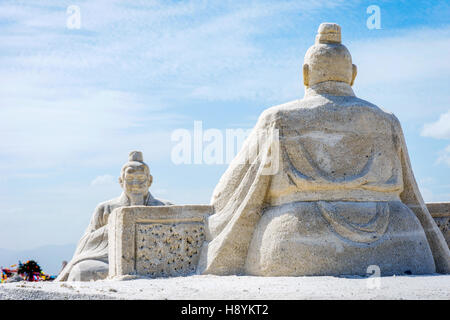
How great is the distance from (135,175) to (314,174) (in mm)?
5027

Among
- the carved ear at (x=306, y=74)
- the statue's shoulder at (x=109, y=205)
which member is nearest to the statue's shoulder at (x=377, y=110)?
the carved ear at (x=306, y=74)

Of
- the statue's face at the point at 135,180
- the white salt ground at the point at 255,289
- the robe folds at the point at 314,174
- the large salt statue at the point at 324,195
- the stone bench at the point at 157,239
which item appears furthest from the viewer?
the statue's face at the point at 135,180

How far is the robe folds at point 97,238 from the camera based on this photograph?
12.2m

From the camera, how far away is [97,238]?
12.5 metres

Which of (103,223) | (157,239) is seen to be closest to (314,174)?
(157,239)

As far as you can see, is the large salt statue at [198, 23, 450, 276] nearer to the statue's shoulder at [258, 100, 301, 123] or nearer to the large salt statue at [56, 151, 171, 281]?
the statue's shoulder at [258, 100, 301, 123]

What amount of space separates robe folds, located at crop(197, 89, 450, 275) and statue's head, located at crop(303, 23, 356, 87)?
283 mm

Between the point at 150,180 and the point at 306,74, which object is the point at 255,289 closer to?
the point at 306,74

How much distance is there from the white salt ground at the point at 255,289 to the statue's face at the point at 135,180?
4597mm

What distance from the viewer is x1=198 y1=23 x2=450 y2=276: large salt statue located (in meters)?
7.94

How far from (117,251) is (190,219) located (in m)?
1.01

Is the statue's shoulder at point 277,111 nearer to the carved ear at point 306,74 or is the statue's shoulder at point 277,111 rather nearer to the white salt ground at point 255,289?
the carved ear at point 306,74

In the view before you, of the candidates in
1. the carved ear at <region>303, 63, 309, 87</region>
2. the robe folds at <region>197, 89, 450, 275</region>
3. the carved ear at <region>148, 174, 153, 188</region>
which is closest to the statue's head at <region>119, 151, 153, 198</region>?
the carved ear at <region>148, 174, 153, 188</region>
